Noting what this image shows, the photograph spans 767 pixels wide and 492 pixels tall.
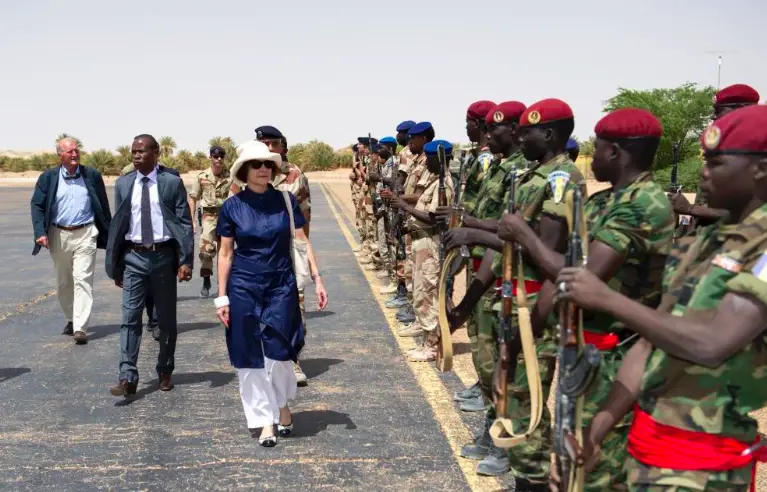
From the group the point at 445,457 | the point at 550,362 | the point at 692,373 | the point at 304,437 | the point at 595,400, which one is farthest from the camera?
the point at 304,437

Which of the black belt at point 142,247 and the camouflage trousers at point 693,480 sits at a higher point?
the black belt at point 142,247

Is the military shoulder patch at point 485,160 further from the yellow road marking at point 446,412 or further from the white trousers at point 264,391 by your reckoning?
the white trousers at point 264,391

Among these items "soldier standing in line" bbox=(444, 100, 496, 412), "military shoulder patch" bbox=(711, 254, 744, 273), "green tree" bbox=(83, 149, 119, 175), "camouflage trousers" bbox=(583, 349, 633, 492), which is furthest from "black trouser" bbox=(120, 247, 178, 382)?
"green tree" bbox=(83, 149, 119, 175)

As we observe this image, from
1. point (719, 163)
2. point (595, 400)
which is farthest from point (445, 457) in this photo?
point (719, 163)

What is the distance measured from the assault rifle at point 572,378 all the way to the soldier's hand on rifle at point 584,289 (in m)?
0.27

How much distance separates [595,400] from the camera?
3.70m

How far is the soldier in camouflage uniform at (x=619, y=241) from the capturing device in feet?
11.0

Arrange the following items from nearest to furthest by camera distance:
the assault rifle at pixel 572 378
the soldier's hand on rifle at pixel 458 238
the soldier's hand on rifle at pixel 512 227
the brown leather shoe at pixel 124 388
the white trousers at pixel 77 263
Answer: the assault rifle at pixel 572 378 → the soldier's hand on rifle at pixel 512 227 → the soldier's hand on rifle at pixel 458 238 → the brown leather shoe at pixel 124 388 → the white trousers at pixel 77 263

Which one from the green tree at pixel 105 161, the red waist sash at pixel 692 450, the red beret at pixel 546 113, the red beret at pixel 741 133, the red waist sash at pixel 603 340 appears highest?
the red beret at pixel 546 113

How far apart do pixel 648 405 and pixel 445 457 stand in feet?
9.63

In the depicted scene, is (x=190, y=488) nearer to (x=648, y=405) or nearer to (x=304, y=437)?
(x=304, y=437)

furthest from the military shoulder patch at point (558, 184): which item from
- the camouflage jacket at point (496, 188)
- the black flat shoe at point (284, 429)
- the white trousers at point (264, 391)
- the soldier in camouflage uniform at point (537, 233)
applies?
the black flat shoe at point (284, 429)

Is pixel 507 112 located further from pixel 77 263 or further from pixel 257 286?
pixel 77 263

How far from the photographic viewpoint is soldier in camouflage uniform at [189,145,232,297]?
1184 centimetres
